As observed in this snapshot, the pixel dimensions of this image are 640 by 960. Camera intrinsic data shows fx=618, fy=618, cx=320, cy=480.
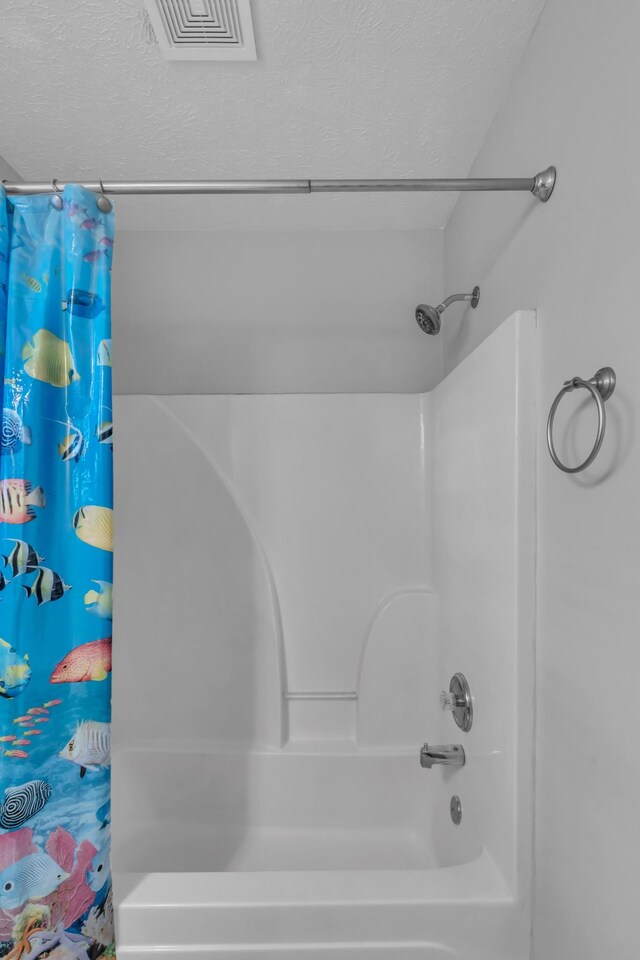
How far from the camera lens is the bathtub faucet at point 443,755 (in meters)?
1.57

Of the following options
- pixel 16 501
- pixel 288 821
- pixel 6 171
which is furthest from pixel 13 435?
pixel 288 821

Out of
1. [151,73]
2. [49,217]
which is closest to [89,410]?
[49,217]

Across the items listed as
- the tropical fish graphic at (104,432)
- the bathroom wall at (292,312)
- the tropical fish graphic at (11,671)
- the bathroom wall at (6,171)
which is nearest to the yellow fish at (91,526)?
the tropical fish graphic at (104,432)

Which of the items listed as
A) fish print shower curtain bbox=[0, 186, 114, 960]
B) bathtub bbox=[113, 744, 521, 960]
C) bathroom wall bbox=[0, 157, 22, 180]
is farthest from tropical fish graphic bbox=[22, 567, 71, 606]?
bathroom wall bbox=[0, 157, 22, 180]

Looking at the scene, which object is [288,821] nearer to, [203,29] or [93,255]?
[93,255]

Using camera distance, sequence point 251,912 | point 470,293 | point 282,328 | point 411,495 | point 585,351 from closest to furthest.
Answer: point 585,351
point 251,912
point 470,293
point 411,495
point 282,328

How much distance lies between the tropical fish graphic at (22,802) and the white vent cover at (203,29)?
5.19 ft

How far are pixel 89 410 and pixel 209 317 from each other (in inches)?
47.3

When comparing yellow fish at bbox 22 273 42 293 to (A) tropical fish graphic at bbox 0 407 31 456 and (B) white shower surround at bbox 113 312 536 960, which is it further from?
(B) white shower surround at bbox 113 312 536 960

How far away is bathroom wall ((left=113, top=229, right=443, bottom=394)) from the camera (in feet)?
7.72

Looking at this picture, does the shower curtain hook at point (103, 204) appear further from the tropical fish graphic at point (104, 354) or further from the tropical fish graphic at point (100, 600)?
the tropical fish graphic at point (100, 600)

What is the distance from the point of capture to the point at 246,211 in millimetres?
2227

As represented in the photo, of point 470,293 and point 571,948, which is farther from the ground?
point 470,293

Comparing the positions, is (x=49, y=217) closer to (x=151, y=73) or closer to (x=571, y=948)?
(x=151, y=73)
